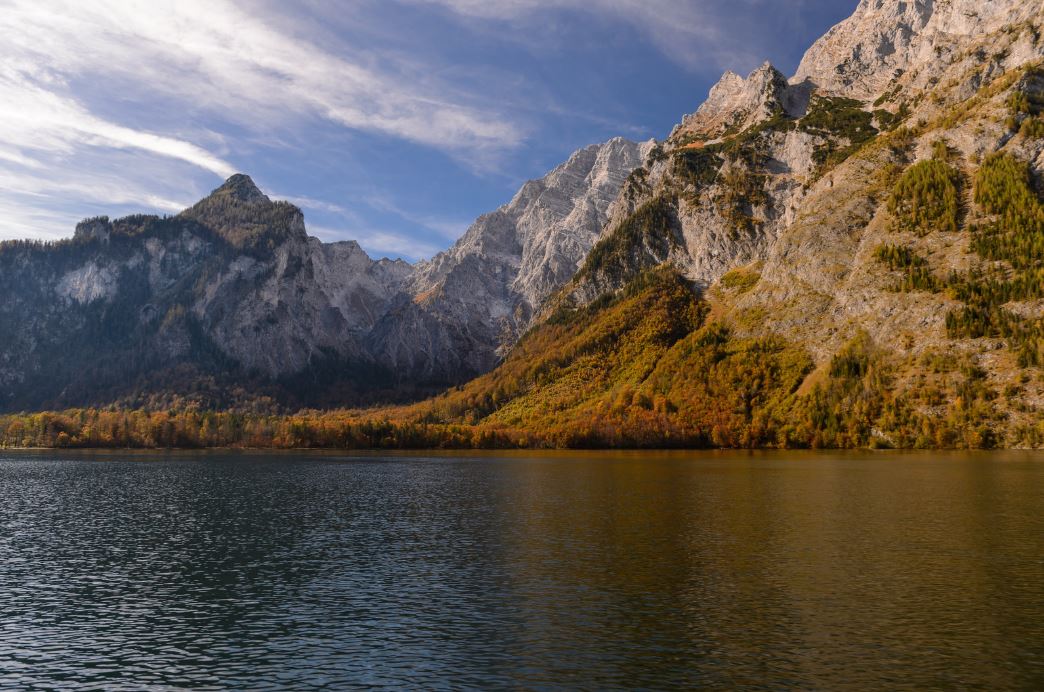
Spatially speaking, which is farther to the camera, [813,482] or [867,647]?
[813,482]

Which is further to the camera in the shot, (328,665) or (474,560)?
(474,560)

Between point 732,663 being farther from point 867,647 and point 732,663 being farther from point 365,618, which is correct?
point 365,618

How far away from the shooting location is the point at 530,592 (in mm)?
49594

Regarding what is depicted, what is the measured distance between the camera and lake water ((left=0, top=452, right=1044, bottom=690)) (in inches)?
1368

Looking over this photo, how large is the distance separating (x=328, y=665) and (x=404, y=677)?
14.7 feet

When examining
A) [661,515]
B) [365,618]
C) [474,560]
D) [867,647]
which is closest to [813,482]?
[661,515]

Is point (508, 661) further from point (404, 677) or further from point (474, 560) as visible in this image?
point (474, 560)

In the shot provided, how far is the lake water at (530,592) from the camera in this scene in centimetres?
3475

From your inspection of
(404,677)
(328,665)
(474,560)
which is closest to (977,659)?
(404,677)

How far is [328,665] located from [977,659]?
1263 inches

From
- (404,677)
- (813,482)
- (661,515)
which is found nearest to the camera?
(404,677)

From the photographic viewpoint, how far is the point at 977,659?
1378 inches

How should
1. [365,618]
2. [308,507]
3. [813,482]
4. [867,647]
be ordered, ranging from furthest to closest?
[813,482]
[308,507]
[365,618]
[867,647]

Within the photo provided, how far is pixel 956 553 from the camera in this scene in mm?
60625
